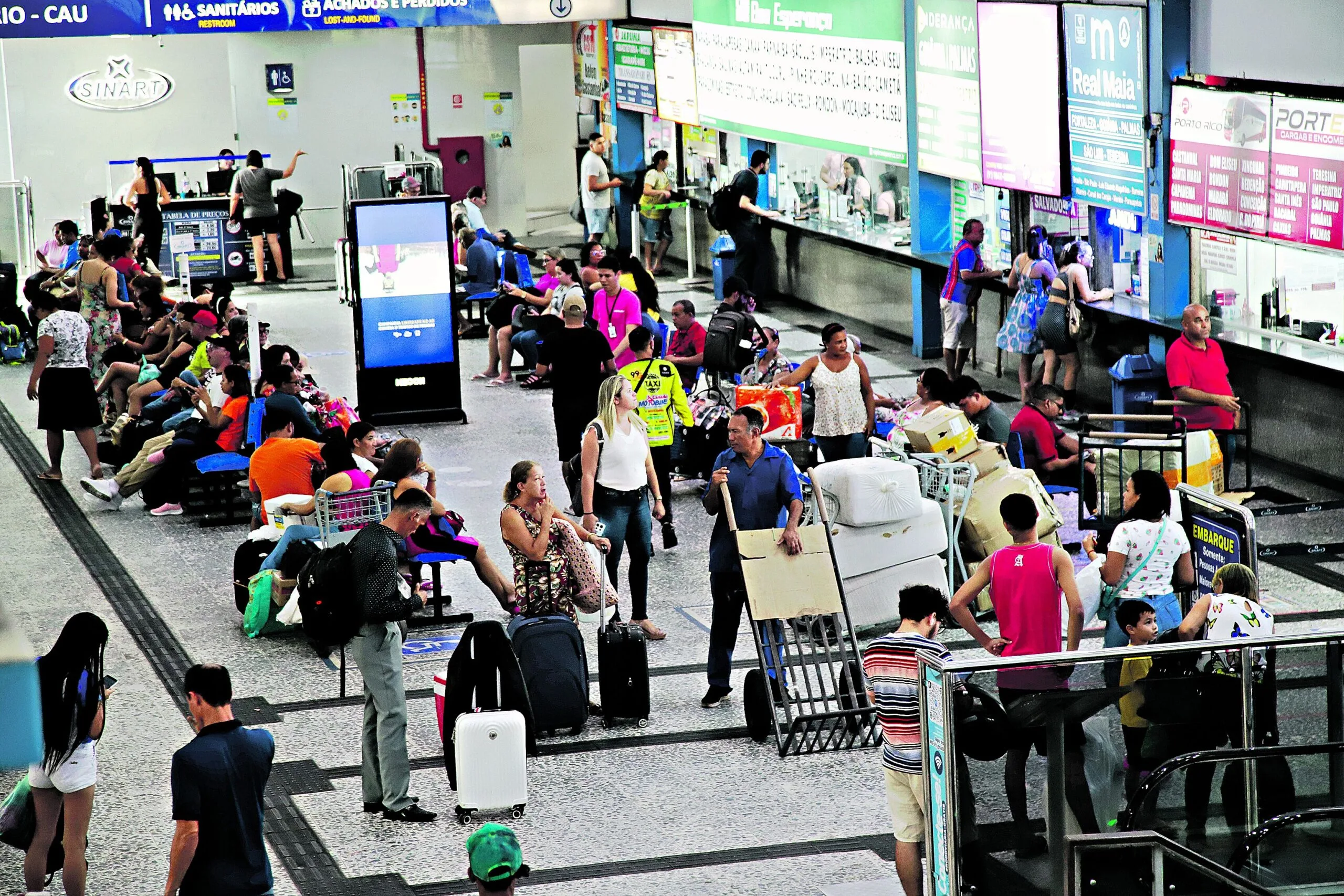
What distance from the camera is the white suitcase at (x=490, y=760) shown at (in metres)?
7.34

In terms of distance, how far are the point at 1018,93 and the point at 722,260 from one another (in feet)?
24.0

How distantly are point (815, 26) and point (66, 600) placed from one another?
11.8 metres

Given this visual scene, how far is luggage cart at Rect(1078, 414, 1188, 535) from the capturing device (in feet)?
34.6

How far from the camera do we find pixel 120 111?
2661 cm

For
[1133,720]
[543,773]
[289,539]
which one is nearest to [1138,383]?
[289,539]

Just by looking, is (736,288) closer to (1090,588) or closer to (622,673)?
(622,673)

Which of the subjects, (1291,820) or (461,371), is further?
(461,371)

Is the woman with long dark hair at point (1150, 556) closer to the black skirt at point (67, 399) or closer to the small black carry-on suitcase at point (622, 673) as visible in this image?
the small black carry-on suitcase at point (622, 673)

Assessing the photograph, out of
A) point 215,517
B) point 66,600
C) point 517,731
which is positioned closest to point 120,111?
point 215,517

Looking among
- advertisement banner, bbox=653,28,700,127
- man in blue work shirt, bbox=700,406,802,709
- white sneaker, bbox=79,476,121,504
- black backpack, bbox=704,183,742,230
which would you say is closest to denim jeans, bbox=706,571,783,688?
man in blue work shirt, bbox=700,406,802,709

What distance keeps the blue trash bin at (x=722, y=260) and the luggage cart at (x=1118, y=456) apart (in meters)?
10.8

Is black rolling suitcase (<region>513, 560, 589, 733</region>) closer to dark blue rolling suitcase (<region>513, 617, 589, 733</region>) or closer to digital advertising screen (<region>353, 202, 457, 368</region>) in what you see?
dark blue rolling suitcase (<region>513, 617, 589, 733</region>)

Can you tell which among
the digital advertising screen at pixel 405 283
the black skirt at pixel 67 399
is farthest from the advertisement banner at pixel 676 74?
the black skirt at pixel 67 399

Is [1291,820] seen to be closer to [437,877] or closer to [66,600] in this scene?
[437,877]
